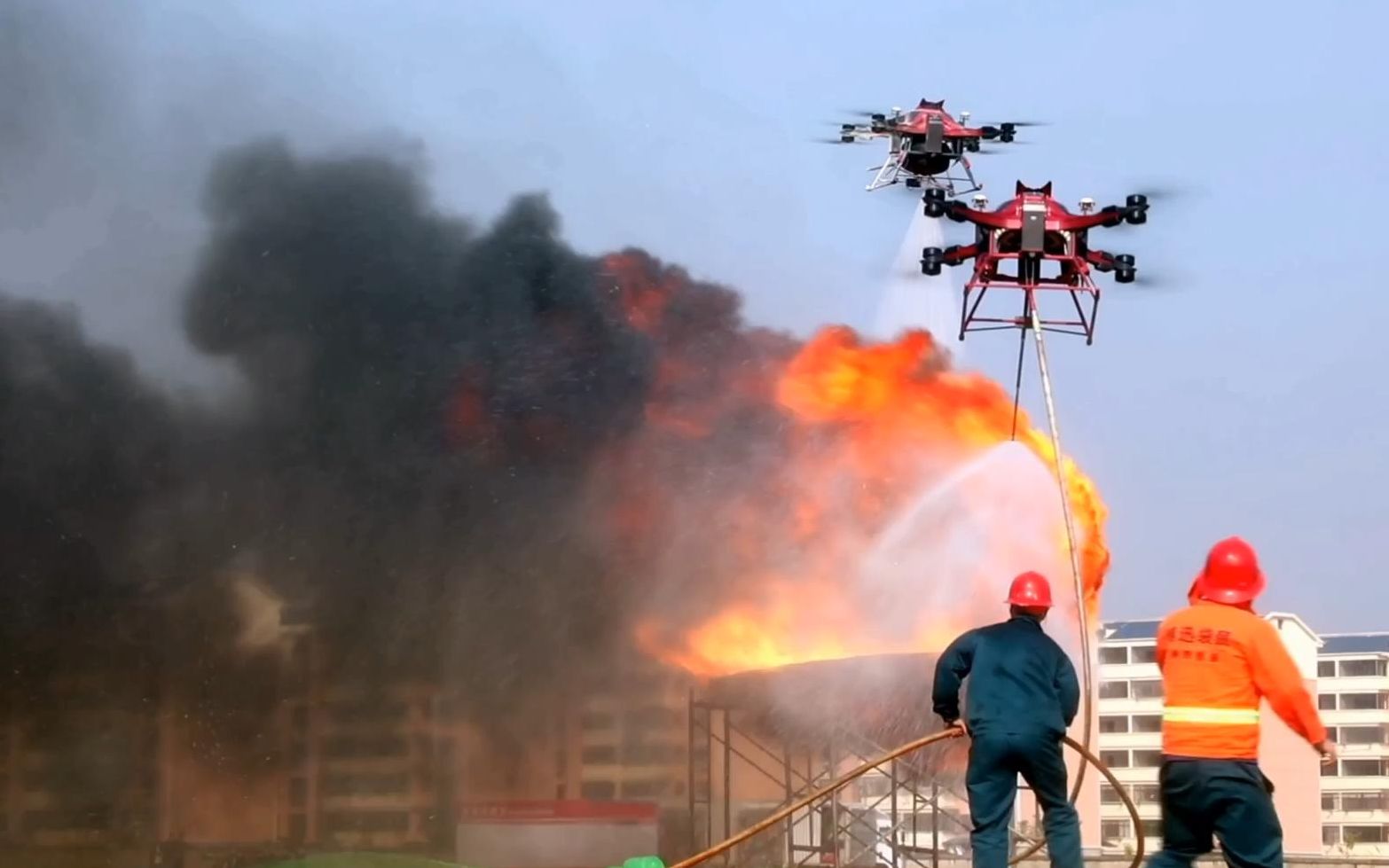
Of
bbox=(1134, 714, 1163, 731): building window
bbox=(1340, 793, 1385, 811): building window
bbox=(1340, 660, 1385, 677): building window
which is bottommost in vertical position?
bbox=(1340, 793, 1385, 811): building window

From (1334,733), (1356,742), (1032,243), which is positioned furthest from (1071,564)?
(1356,742)

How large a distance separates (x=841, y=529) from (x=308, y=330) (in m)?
10.4

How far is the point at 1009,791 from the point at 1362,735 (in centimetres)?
4841

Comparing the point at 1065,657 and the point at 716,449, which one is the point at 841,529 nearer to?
the point at 716,449

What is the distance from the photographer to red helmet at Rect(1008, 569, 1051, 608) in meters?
11.6

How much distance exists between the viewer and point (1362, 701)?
181 feet

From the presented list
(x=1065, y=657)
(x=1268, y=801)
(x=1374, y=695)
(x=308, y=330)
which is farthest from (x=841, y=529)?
(x=1374, y=695)

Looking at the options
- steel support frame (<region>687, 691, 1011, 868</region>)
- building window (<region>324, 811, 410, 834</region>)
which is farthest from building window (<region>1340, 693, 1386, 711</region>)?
building window (<region>324, 811, 410, 834</region>)

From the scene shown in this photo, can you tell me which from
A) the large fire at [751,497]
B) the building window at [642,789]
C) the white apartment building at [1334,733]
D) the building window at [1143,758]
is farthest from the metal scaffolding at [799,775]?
the building window at [1143,758]

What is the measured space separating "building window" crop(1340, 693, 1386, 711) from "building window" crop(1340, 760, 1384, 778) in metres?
1.80

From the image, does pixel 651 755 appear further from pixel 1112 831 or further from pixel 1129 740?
pixel 1112 831

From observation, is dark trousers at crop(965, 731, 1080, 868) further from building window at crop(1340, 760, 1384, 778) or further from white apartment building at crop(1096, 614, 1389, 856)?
building window at crop(1340, 760, 1384, 778)

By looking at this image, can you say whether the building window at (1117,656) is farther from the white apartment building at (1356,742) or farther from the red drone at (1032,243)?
the red drone at (1032,243)

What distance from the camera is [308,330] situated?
30.7 metres
